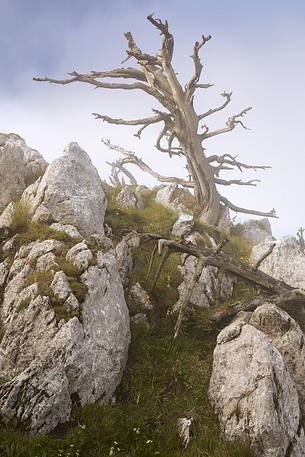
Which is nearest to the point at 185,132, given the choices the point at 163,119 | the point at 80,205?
the point at 163,119

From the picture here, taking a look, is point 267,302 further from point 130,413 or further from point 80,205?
point 80,205

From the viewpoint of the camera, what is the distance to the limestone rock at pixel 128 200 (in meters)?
18.4

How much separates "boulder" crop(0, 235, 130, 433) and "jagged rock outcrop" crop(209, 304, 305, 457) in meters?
2.62

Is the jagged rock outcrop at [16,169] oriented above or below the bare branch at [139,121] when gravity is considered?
below

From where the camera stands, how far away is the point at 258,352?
919 cm

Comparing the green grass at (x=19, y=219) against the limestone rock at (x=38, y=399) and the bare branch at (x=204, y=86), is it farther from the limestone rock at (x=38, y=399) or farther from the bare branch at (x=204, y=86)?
the bare branch at (x=204, y=86)

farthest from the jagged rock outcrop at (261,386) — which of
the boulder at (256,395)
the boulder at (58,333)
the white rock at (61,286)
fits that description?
the white rock at (61,286)

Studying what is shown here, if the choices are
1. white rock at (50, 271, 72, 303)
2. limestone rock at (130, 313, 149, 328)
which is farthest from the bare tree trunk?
white rock at (50, 271, 72, 303)

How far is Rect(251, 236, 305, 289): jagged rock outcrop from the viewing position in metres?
15.9

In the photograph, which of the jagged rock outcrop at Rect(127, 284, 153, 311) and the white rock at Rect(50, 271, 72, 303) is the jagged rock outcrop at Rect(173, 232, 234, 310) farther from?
the white rock at Rect(50, 271, 72, 303)

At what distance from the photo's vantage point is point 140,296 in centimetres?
1238

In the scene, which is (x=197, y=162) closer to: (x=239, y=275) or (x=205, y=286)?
(x=205, y=286)

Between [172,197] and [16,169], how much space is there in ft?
28.5

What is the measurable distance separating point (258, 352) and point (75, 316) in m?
4.43
